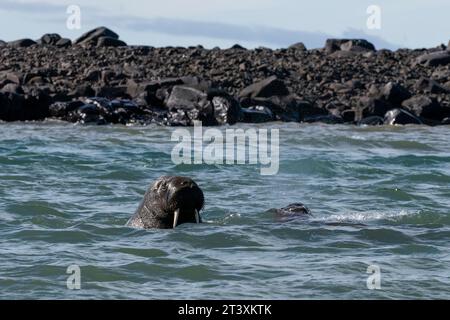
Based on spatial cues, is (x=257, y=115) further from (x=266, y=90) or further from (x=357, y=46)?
(x=357, y=46)

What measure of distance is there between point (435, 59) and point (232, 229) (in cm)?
2884

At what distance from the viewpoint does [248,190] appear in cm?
1730

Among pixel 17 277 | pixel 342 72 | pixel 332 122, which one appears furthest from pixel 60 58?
pixel 17 277

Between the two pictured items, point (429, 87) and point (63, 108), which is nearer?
point (63, 108)

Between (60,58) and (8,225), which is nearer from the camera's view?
(8,225)

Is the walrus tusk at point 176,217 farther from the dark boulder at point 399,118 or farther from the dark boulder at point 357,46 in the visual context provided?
the dark boulder at point 357,46

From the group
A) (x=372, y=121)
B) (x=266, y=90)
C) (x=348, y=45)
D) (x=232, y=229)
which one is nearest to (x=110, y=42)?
(x=348, y=45)

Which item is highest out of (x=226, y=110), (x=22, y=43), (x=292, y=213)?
(x=22, y=43)

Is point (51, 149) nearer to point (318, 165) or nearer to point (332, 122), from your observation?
point (318, 165)

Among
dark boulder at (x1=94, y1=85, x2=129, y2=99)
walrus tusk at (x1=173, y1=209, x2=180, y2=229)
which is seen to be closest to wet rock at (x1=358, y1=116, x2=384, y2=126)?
dark boulder at (x1=94, y1=85, x2=129, y2=99)

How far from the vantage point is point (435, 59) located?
40.7 m

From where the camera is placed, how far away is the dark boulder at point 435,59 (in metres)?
40.6

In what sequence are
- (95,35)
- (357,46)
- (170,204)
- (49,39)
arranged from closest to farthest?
(170,204) → (357,46) → (95,35) → (49,39)
